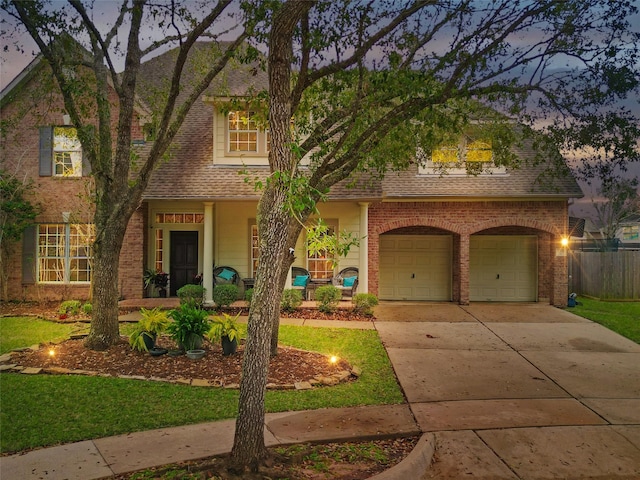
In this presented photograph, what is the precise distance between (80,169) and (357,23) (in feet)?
36.9

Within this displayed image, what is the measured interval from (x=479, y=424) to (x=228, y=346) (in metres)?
4.31

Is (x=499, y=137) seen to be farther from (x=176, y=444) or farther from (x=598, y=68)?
(x=176, y=444)

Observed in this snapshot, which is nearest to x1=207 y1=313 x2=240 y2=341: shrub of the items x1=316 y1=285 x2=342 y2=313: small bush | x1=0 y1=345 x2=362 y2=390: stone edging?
x1=0 y1=345 x2=362 y2=390: stone edging

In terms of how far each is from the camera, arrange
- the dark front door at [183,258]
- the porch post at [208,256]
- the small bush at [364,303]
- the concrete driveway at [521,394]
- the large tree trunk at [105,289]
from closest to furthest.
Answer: the concrete driveway at [521,394] < the large tree trunk at [105,289] < the small bush at [364,303] < the porch post at [208,256] < the dark front door at [183,258]

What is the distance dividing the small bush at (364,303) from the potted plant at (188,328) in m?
5.76

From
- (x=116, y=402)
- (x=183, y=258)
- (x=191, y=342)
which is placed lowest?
(x=116, y=402)

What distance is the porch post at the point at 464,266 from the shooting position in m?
16.3

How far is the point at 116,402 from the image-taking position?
6.68 metres

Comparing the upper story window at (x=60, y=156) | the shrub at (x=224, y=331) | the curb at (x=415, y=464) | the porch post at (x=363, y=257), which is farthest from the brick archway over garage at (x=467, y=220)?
the curb at (x=415, y=464)

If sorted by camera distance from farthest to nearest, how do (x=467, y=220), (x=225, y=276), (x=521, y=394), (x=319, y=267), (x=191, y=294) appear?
(x=467, y=220)
(x=319, y=267)
(x=225, y=276)
(x=191, y=294)
(x=521, y=394)

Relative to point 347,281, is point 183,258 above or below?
above

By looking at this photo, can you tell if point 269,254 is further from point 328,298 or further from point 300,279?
point 300,279

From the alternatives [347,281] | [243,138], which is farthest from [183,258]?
[347,281]

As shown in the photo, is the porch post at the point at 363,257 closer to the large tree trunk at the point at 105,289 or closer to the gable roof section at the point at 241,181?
the gable roof section at the point at 241,181
